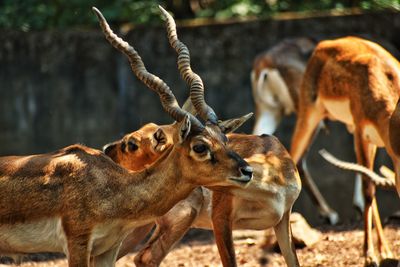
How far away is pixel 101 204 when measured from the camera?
6.57m

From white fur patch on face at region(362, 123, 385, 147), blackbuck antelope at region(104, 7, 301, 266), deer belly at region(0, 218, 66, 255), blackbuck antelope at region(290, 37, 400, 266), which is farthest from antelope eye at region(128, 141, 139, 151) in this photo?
white fur patch on face at region(362, 123, 385, 147)

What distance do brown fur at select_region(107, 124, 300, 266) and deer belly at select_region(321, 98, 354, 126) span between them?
1.85 m

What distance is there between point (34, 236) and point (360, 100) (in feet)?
12.2

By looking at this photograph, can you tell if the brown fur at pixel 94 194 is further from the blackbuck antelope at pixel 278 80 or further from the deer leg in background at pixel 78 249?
the blackbuck antelope at pixel 278 80

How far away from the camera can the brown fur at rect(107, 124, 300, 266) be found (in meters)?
7.44

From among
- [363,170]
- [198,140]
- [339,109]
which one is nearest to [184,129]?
[198,140]

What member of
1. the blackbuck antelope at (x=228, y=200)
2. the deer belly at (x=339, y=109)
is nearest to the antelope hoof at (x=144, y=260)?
the blackbuck antelope at (x=228, y=200)

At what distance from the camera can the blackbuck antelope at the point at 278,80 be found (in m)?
11.7

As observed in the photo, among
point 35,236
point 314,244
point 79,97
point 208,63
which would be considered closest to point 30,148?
point 79,97

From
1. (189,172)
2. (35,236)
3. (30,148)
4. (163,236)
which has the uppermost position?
(189,172)

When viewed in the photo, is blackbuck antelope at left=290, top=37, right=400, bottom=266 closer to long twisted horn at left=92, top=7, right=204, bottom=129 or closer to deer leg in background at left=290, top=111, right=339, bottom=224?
deer leg in background at left=290, top=111, right=339, bottom=224

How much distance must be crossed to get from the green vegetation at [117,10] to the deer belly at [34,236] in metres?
6.59

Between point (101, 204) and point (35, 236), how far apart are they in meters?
0.47

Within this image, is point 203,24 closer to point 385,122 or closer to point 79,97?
point 79,97
